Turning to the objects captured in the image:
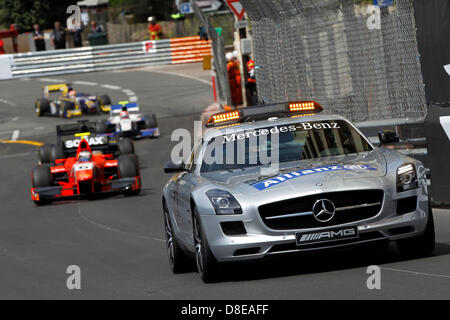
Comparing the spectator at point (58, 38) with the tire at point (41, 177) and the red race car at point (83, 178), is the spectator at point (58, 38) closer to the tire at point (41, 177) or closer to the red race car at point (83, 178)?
the red race car at point (83, 178)

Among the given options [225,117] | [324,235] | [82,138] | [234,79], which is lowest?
[234,79]

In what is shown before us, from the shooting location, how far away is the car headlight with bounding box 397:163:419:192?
862 centimetres

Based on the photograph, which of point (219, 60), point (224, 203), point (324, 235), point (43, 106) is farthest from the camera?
point (43, 106)

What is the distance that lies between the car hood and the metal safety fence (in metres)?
4.73

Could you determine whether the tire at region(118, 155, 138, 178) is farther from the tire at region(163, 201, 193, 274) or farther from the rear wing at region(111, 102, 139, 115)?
the tire at region(163, 201, 193, 274)

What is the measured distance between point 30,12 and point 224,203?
6040 cm

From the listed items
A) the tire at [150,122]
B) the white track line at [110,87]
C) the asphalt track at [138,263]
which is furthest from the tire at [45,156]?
the white track line at [110,87]

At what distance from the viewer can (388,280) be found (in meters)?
7.80

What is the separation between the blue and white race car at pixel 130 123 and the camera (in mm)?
27938

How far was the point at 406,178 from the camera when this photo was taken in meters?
8.68

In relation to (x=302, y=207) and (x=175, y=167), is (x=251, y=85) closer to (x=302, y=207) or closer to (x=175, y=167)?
(x=175, y=167)

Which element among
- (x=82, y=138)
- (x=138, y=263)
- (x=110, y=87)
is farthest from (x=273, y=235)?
(x=110, y=87)

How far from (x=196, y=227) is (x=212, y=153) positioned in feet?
3.54
